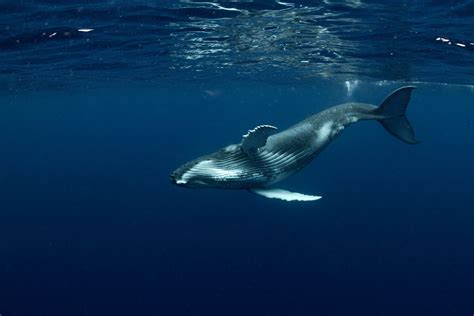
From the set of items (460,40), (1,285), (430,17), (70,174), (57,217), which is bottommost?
(70,174)

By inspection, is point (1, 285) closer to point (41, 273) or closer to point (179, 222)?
point (41, 273)

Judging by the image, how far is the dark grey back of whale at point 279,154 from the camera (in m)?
6.28

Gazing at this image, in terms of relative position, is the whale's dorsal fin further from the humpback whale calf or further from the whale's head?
the whale's head

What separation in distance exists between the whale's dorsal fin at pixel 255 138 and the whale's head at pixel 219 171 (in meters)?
0.24

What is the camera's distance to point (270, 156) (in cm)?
682

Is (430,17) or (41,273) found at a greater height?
(430,17)

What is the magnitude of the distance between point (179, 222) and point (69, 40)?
62.7ft

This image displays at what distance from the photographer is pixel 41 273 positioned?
26.1m

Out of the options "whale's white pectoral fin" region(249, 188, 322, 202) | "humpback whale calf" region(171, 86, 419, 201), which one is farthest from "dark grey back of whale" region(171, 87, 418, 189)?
"whale's white pectoral fin" region(249, 188, 322, 202)

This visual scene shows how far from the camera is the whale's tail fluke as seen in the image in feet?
28.1

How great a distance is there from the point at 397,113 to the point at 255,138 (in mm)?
4387

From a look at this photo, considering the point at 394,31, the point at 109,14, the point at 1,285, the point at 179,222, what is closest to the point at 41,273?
the point at 1,285

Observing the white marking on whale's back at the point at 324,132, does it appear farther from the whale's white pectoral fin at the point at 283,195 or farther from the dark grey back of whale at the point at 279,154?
the whale's white pectoral fin at the point at 283,195

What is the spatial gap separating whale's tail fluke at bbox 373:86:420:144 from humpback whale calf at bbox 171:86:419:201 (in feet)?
0.07
